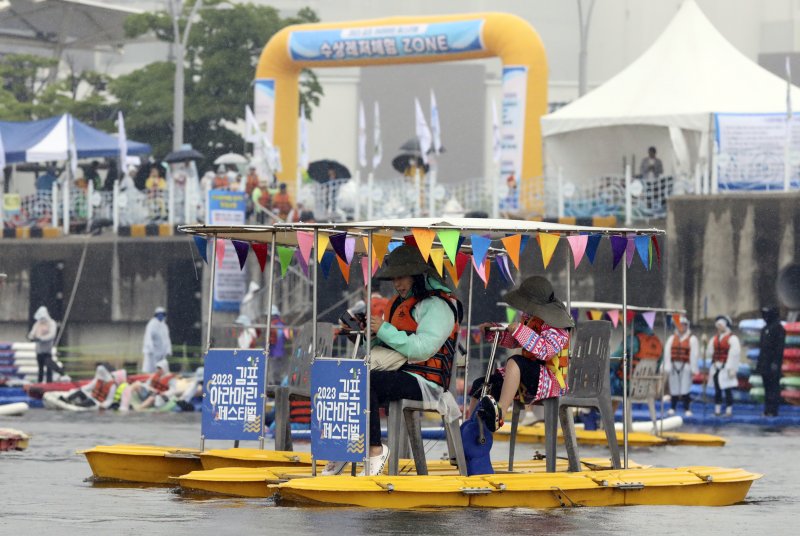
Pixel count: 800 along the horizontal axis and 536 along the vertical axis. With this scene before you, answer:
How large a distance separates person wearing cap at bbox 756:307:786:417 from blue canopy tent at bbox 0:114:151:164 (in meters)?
16.2

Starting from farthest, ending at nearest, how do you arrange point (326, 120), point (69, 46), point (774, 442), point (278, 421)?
point (326, 120)
point (69, 46)
point (774, 442)
point (278, 421)

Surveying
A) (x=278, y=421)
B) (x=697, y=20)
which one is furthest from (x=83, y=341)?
(x=278, y=421)

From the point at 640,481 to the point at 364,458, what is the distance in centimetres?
200

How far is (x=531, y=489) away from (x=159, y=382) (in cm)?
1663

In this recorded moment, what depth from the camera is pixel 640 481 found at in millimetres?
13281

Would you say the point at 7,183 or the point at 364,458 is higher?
the point at 7,183

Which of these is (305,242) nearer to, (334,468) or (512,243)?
(512,243)

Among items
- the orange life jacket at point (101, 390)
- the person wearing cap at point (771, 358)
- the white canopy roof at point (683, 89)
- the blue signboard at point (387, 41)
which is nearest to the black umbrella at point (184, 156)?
the blue signboard at point (387, 41)

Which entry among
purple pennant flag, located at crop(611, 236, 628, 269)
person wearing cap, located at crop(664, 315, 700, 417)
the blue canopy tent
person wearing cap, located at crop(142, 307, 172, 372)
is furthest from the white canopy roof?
purple pennant flag, located at crop(611, 236, 628, 269)

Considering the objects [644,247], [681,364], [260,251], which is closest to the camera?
[644,247]

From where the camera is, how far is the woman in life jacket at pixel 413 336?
510 inches

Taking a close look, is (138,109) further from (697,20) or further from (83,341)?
(697,20)

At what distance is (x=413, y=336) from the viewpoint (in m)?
13.0

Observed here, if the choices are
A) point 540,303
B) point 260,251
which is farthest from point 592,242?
point 260,251
